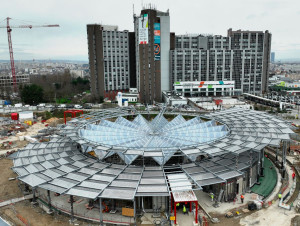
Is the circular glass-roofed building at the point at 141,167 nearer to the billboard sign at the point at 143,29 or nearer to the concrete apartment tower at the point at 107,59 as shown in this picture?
the billboard sign at the point at 143,29

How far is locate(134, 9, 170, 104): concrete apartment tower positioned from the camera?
9862 cm

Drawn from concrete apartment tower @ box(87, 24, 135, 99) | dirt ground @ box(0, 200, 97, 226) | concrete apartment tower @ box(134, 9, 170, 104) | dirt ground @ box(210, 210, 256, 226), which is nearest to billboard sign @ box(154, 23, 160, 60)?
concrete apartment tower @ box(134, 9, 170, 104)

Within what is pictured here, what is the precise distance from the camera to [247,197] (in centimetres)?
3234

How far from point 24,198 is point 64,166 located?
7.60 m

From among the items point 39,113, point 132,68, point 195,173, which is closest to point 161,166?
point 195,173

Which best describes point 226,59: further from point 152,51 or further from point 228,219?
point 228,219

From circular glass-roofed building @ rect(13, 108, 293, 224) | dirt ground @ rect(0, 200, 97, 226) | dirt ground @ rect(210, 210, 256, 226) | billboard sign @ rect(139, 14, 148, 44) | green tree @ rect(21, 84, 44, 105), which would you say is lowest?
dirt ground @ rect(0, 200, 97, 226)

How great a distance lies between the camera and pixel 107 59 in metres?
111

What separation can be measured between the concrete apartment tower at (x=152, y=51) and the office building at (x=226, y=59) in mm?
7488

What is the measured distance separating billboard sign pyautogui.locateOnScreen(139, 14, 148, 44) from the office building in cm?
1635

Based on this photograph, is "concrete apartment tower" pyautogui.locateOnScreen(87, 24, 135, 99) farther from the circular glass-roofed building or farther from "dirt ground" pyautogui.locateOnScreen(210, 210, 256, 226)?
"dirt ground" pyautogui.locateOnScreen(210, 210, 256, 226)

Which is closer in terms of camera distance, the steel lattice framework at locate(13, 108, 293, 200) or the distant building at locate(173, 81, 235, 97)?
the steel lattice framework at locate(13, 108, 293, 200)

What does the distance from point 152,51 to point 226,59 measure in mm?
36768

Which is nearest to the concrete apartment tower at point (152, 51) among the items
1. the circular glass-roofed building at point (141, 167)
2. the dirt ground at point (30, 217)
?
the circular glass-roofed building at point (141, 167)
